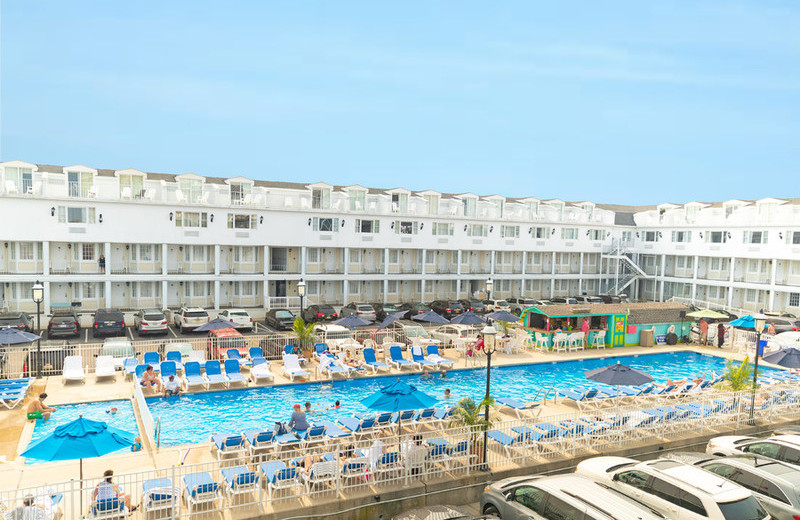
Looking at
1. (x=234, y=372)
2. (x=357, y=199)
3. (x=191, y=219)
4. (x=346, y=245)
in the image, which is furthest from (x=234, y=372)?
(x=357, y=199)

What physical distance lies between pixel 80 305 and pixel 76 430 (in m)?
27.4

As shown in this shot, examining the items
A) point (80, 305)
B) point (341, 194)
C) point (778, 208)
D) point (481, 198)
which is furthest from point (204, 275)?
point (778, 208)

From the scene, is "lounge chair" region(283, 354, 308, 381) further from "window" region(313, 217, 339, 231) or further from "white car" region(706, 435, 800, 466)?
"window" region(313, 217, 339, 231)

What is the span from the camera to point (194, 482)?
10062mm

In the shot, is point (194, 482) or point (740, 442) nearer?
point (194, 482)

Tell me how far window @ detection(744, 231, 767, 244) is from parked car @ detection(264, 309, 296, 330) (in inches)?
1386

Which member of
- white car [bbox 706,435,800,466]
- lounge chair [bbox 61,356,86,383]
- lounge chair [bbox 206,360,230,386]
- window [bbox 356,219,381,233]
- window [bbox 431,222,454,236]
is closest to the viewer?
white car [bbox 706,435,800,466]

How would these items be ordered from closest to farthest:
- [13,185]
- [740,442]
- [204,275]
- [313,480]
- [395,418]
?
[313,480] → [740,442] → [395,418] → [13,185] → [204,275]

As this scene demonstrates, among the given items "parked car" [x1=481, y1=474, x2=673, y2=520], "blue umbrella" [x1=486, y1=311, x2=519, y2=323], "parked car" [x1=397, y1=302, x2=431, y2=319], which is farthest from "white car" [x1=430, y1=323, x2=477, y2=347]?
"parked car" [x1=481, y1=474, x2=673, y2=520]

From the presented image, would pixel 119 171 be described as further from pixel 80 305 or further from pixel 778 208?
pixel 778 208

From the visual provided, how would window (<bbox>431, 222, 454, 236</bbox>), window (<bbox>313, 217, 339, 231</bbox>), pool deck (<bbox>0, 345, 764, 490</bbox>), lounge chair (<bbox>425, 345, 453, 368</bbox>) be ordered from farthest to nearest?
1. window (<bbox>431, 222, 454, 236</bbox>)
2. window (<bbox>313, 217, 339, 231</bbox>)
3. lounge chair (<bbox>425, 345, 453, 368</bbox>)
4. pool deck (<bbox>0, 345, 764, 490</bbox>)

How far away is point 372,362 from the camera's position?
2309 cm

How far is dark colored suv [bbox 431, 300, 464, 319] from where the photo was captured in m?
37.7

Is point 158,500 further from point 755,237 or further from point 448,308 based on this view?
point 755,237
